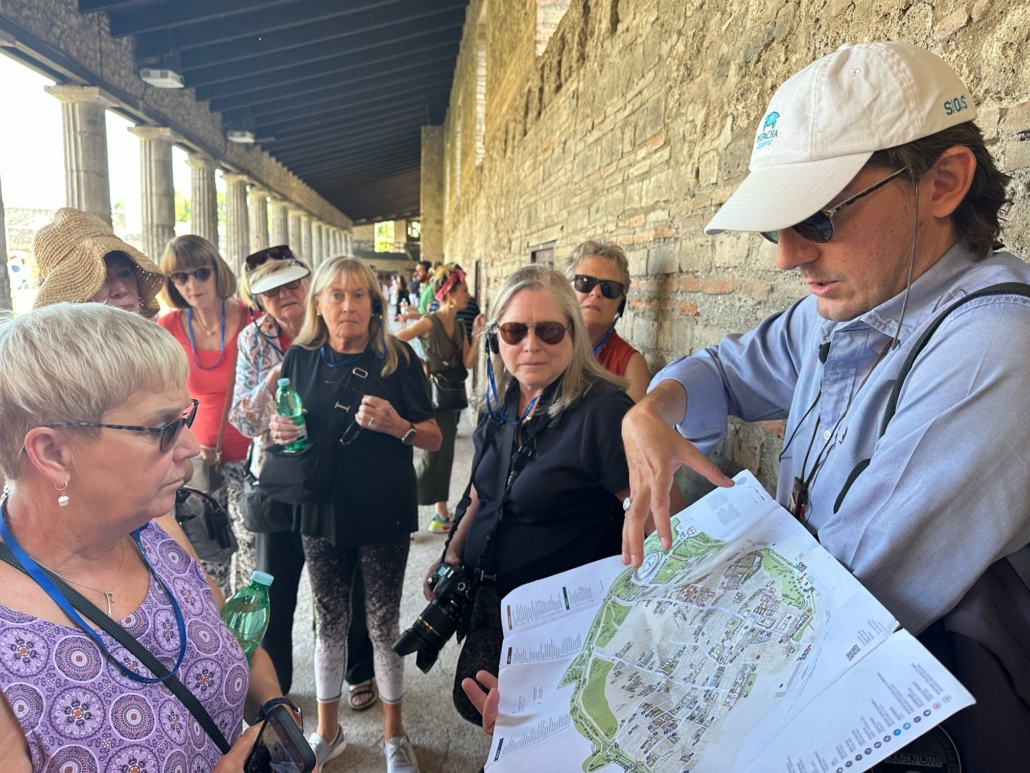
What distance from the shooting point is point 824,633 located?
0.73m

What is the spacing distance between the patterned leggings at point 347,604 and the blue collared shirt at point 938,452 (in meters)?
1.88

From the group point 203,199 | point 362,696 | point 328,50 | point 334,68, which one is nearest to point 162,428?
point 362,696

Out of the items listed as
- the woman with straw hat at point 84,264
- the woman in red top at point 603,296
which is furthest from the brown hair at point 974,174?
the woman with straw hat at point 84,264

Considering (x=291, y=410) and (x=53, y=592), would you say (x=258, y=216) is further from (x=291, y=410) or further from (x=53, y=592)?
(x=53, y=592)

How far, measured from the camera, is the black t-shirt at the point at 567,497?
5.57 ft

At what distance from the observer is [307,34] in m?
9.52

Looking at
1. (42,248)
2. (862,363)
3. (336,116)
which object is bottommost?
(862,363)

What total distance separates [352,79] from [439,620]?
13035 mm

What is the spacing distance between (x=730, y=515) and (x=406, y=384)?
1685mm

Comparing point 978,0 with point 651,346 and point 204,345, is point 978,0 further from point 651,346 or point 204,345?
point 204,345

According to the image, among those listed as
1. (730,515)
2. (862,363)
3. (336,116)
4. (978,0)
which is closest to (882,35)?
(978,0)

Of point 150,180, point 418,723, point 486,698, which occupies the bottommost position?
point 418,723

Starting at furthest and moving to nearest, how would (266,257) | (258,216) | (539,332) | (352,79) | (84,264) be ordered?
(258,216), (352,79), (266,257), (84,264), (539,332)

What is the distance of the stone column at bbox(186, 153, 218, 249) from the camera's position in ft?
33.7
